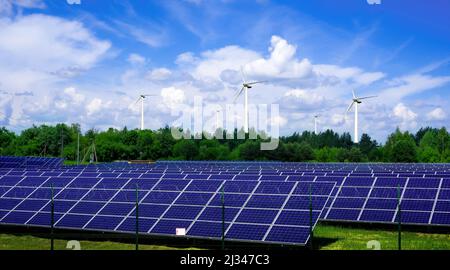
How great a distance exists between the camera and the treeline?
341 feet

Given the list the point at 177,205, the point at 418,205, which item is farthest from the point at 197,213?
the point at 418,205

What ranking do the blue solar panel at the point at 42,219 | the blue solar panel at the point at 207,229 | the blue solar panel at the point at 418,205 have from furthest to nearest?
the blue solar panel at the point at 418,205, the blue solar panel at the point at 42,219, the blue solar panel at the point at 207,229

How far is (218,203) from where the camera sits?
78.7 ft

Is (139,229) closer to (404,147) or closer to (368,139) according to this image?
Answer: (404,147)

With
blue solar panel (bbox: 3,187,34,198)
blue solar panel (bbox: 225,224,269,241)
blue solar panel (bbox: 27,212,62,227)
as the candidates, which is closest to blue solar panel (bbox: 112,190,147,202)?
blue solar panel (bbox: 27,212,62,227)

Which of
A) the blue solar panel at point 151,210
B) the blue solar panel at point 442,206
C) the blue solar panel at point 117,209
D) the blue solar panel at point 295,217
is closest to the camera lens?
the blue solar panel at point 295,217

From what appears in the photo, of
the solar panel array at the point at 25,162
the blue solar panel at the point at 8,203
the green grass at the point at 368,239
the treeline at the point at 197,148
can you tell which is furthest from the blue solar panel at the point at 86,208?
the treeline at the point at 197,148

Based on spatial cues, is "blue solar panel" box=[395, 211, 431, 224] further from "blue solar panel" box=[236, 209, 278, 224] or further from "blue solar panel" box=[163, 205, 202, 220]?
"blue solar panel" box=[163, 205, 202, 220]

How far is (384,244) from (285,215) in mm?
4732

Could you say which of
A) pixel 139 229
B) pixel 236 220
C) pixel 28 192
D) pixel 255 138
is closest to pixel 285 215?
pixel 236 220

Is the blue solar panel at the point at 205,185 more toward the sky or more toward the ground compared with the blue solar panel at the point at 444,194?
more toward the sky

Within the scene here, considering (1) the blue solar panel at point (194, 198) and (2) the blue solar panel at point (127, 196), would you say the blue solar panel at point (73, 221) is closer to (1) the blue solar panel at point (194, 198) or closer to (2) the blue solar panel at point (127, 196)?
(2) the blue solar panel at point (127, 196)

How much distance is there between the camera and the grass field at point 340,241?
22.2 m

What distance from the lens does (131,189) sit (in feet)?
90.0
